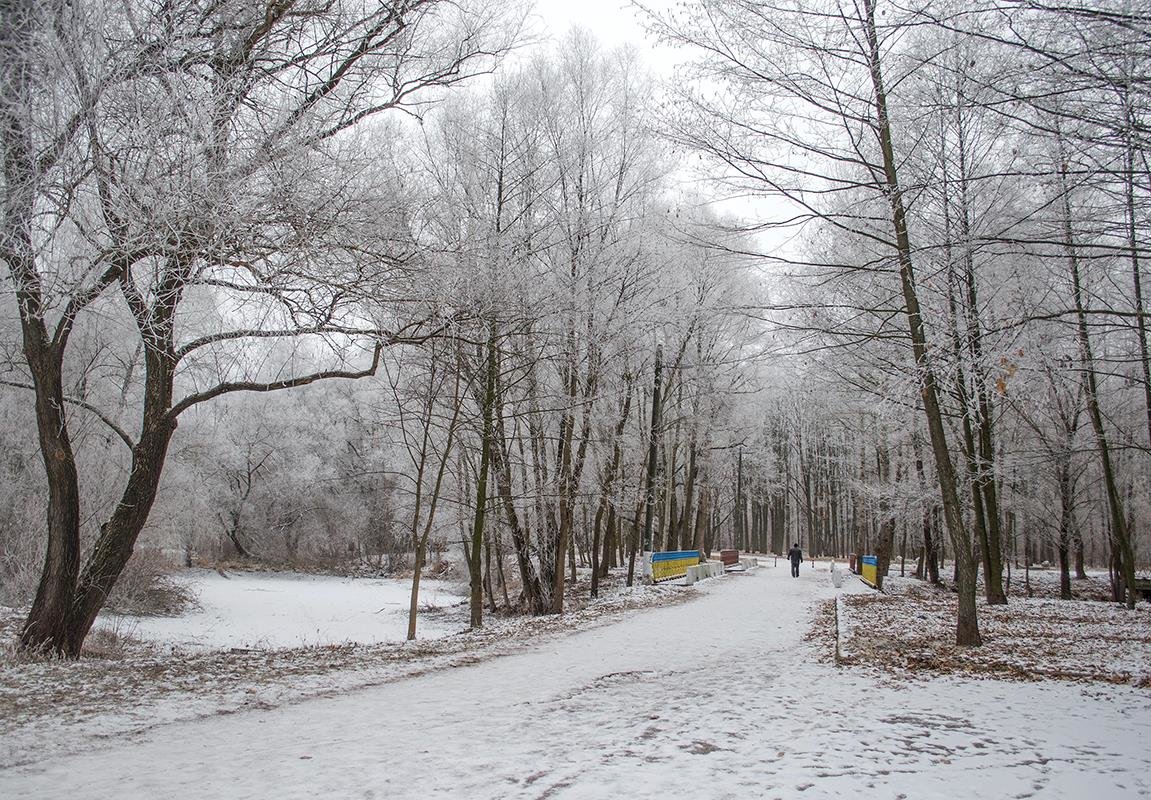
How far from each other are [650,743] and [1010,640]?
7349 mm

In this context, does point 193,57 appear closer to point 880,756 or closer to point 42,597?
point 42,597

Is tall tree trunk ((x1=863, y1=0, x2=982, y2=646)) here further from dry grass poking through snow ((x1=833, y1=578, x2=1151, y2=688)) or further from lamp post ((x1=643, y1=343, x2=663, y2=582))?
lamp post ((x1=643, y1=343, x2=663, y2=582))

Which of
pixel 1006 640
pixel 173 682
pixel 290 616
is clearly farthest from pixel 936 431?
pixel 290 616

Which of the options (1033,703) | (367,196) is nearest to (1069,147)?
(1033,703)

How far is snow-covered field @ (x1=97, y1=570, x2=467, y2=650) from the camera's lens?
1605 centimetres

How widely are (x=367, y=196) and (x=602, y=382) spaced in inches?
438

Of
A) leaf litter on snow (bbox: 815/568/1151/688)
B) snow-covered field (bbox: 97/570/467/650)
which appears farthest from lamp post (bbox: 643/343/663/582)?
leaf litter on snow (bbox: 815/568/1151/688)

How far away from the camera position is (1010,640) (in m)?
9.47

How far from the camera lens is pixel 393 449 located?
23.4 m

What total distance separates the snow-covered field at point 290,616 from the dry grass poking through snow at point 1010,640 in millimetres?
9463

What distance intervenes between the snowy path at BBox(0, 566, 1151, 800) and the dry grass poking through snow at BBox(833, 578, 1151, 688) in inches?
34.3

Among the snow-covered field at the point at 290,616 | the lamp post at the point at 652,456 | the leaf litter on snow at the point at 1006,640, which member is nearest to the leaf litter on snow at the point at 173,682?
the leaf litter on snow at the point at 1006,640

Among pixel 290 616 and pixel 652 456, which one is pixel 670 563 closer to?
pixel 652 456

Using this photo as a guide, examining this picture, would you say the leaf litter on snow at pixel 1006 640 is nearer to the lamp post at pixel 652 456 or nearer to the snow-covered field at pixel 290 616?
the lamp post at pixel 652 456
